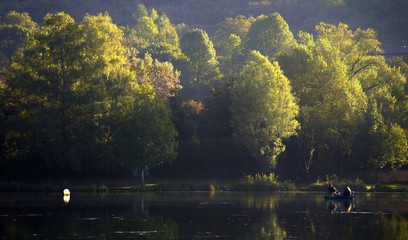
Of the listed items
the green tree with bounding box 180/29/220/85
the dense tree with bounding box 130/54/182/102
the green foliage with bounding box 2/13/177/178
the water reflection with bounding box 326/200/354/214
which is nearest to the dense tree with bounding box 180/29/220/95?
the green tree with bounding box 180/29/220/85

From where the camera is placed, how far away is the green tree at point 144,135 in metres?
82.2

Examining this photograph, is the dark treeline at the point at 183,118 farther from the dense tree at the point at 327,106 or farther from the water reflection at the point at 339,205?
the water reflection at the point at 339,205

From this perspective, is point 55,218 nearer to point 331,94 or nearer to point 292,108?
point 292,108

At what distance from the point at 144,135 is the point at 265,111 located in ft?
60.5

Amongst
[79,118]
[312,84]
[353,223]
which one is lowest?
[353,223]

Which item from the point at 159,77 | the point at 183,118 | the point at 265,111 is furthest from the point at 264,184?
the point at 159,77

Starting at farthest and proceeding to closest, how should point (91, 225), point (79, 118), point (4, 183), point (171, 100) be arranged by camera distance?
point (171, 100) → point (79, 118) → point (4, 183) → point (91, 225)

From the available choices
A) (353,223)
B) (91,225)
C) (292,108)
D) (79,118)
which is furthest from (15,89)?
(353,223)

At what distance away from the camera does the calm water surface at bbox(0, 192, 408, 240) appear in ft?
132

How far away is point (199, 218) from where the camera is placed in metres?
49.4

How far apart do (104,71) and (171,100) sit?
14.2 meters

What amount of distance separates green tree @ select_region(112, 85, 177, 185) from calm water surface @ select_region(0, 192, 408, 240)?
1269 cm

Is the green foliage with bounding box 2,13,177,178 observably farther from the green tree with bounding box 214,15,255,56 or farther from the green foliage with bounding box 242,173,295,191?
the green tree with bounding box 214,15,255,56

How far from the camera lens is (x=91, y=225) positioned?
44.0m
